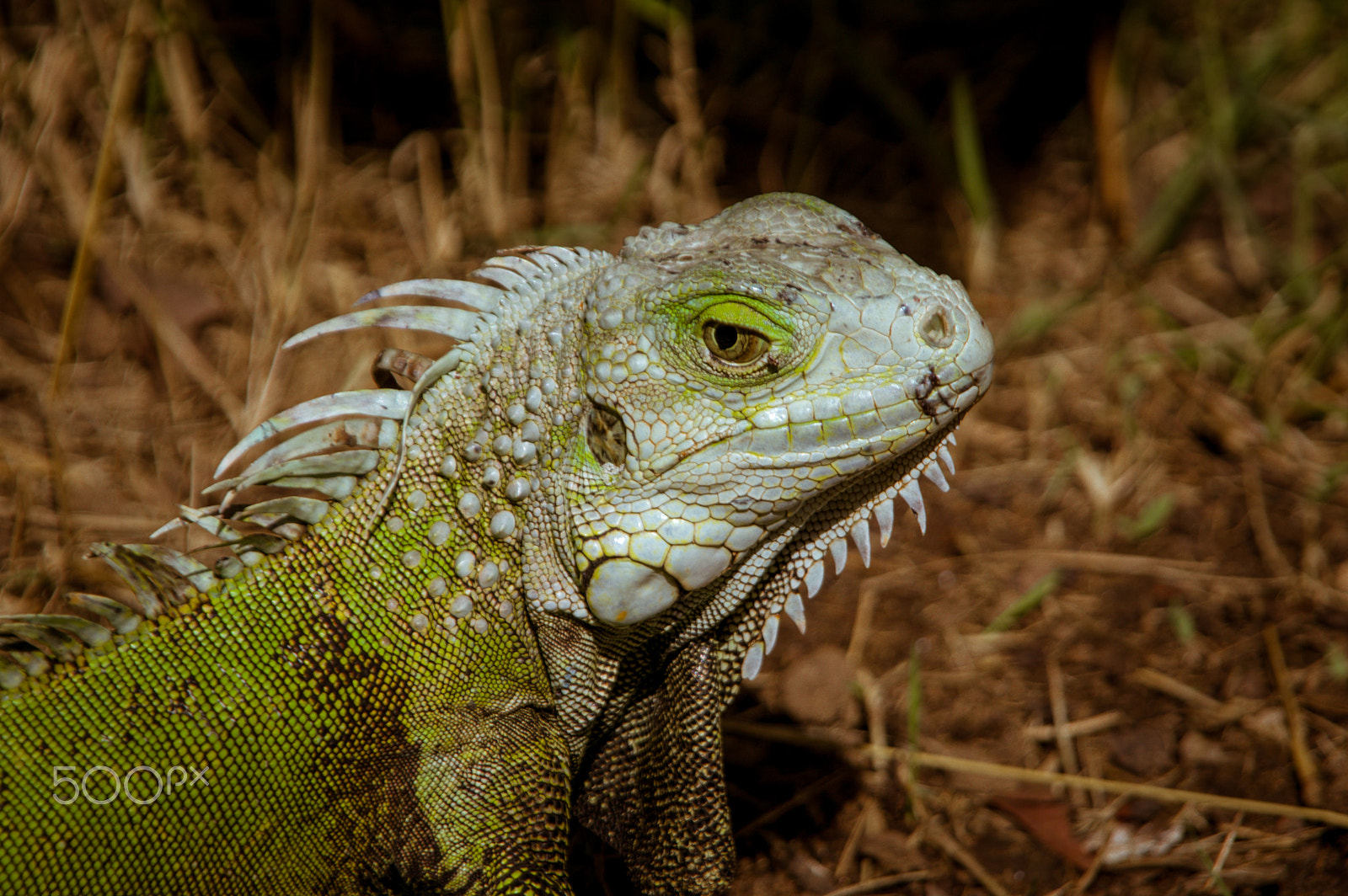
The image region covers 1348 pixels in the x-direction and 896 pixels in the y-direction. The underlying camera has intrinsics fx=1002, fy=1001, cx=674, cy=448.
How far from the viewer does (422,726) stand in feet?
6.75

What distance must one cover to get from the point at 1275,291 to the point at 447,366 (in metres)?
4.41

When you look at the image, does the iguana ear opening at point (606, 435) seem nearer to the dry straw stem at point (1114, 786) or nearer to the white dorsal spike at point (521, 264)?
the white dorsal spike at point (521, 264)

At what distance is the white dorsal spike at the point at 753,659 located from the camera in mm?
2303

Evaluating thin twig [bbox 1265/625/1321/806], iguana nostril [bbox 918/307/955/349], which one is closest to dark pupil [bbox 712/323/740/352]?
iguana nostril [bbox 918/307/955/349]

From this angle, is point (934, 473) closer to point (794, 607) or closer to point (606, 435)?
point (794, 607)

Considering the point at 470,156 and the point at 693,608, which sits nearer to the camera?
the point at 693,608

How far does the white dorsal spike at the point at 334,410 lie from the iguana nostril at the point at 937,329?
3.55 ft

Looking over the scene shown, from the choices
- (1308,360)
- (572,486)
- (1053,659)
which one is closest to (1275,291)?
(1308,360)

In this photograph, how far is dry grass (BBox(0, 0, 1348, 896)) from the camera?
317cm

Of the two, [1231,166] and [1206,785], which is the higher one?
[1231,166]

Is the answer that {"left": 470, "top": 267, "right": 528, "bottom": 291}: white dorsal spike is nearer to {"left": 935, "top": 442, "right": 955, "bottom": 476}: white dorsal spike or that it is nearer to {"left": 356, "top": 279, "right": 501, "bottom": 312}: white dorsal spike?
{"left": 356, "top": 279, "right": 501, "bottom": 312}: white dorsal spike

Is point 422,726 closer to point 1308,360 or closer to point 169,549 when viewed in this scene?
point 169,549

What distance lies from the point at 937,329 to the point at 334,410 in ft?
4.20

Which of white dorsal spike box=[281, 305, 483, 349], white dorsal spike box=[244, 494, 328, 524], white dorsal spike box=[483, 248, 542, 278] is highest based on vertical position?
white dorsal spike box=[483, 248, 542, 278]
